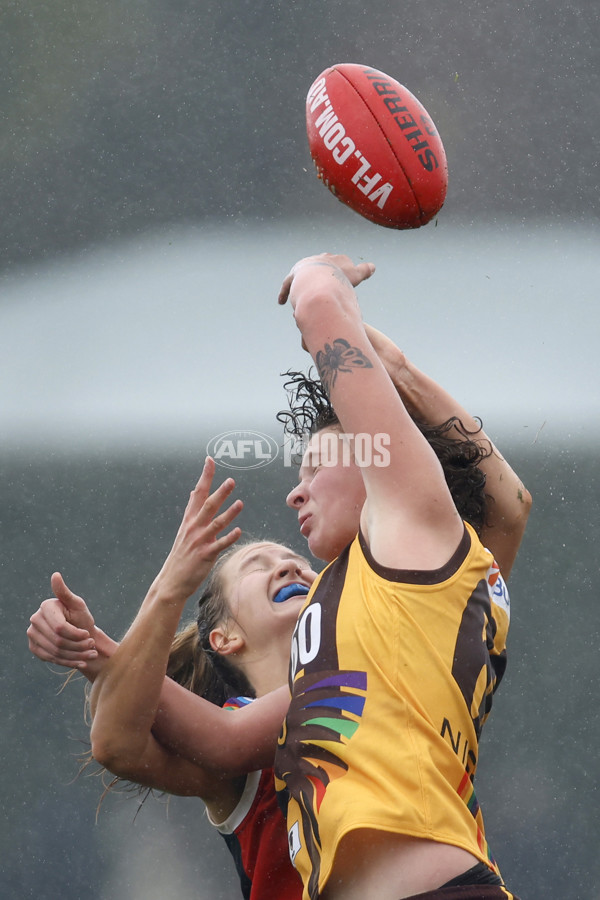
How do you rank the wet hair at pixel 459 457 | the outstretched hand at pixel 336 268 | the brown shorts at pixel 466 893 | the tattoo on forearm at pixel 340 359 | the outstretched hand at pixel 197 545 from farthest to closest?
1. the wet hair at pixel 459 457
2. the outstretched hand at pixel 197 545
3. the outstretched hand at pixel 336 268
4. the tattoo on forearm at pixel 340 359
5. the brown shorts at pixel 466 893

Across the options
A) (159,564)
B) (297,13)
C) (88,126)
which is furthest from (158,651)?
(297,13)

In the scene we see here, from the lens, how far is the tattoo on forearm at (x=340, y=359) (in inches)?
58.8

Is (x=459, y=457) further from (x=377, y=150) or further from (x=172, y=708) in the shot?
(x=172, y=708)

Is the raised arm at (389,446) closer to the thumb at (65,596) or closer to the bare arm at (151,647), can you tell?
the bare arm at (151,647)

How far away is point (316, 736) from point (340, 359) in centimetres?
58

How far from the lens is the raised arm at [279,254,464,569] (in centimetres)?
146

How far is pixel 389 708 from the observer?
1452 mm

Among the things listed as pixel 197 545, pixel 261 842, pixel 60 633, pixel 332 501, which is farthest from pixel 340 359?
pixel 261 842

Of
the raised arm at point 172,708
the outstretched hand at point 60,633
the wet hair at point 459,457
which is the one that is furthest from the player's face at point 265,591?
the outstretched hand at point 60,633

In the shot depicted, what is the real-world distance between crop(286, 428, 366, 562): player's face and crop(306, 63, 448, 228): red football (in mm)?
483

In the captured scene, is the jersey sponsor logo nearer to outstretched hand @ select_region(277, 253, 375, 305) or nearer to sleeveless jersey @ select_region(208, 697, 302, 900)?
outstretched hand @ select_region(277, 253, 375, 305)

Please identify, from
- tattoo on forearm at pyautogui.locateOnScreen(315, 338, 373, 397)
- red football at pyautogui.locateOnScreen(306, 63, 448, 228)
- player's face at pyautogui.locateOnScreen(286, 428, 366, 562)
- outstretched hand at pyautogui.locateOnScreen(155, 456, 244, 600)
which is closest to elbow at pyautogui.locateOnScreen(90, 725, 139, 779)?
outstretched hand at pyautogui.locateOnScreen(155, 456, 244, 600)

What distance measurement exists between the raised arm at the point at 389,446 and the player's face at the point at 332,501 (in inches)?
9.1

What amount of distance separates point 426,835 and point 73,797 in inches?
88.2
